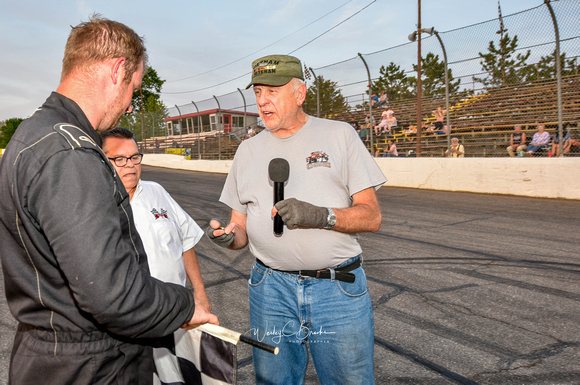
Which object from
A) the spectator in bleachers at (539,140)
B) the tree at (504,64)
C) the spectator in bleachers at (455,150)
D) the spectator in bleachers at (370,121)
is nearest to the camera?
the spectator in bleachers at (539,140)

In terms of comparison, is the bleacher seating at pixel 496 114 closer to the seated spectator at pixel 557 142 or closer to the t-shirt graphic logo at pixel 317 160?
the seated spectator at pixel 557 142

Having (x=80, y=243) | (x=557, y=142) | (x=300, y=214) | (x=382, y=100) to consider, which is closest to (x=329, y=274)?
(x=300, y=214)

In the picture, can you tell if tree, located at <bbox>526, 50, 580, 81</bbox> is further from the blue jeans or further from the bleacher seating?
the blue jeans

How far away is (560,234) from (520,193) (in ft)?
15.2

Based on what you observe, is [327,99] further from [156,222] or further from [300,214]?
[300,214]

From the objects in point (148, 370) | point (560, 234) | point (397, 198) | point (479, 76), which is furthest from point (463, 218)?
point (148, 370)

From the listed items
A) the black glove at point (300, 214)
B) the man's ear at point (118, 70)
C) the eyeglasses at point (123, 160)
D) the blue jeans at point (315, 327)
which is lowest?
the blue jeans at point (315, 327)

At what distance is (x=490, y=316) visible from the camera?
3926 millimetres

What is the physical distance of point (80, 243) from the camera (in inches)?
45.5

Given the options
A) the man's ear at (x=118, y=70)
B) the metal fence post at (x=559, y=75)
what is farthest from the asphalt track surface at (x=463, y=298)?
the metal fence post at (x=559, y=75)

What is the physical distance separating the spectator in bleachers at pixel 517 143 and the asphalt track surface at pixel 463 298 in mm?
4022

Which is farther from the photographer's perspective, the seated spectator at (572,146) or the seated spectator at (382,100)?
the seated spectator at (382,100)

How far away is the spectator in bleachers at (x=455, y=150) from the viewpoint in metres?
13.2

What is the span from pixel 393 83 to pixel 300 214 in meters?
15.5
